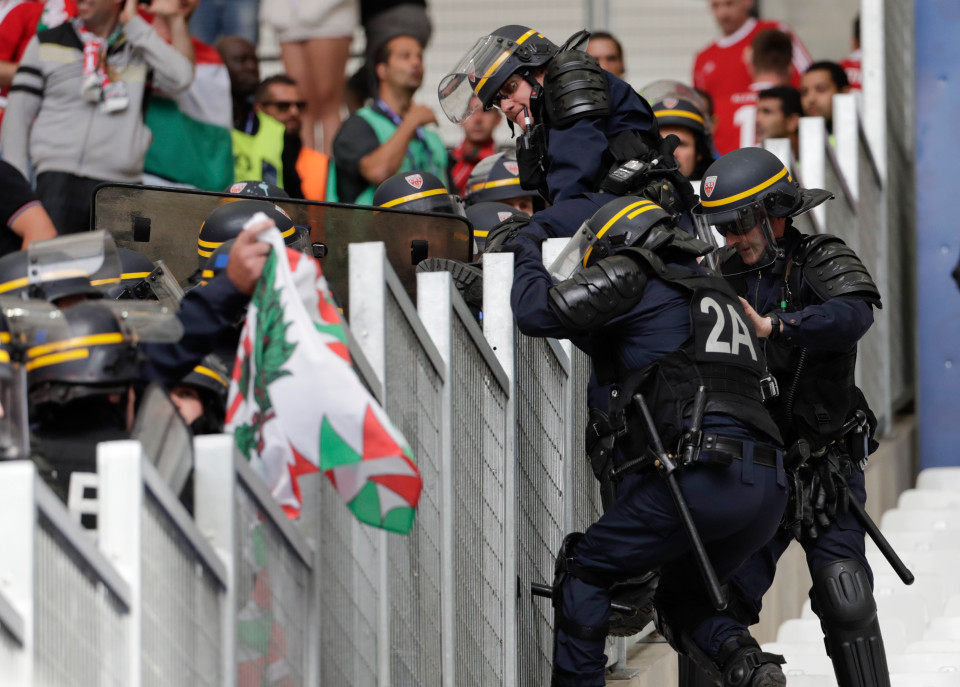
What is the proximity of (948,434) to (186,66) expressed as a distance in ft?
16.1

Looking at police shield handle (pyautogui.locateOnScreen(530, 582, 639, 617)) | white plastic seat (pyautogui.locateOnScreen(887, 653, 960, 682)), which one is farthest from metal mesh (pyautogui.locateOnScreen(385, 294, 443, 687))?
white plastic seat (pyautogui.locateOnScreen(887, 653, 960, 682))

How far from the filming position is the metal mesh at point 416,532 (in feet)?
12.8

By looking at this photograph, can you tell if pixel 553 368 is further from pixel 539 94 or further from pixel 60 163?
pixel 60 163

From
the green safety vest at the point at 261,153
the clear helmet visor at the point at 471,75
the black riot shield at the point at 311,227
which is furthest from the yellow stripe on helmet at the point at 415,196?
the green safety vest at the point at 261,153

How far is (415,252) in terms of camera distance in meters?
5.33

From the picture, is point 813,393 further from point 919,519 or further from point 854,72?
point 854,72

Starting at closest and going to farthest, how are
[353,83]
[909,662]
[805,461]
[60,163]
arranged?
[805,461]
[909,662]
[60,163]
[353,83]

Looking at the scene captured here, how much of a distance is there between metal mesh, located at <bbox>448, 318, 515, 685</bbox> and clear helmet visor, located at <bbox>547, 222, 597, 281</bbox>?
1.06 ft

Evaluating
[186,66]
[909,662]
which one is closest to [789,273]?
[909,662]

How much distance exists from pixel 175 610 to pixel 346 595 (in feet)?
2.61

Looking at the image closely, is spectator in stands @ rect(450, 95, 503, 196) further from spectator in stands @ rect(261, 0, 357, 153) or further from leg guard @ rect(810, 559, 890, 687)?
leg guard @ rect(810, 559, 890, 687)

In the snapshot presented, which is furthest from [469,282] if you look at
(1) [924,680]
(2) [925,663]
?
(2) [925,663]

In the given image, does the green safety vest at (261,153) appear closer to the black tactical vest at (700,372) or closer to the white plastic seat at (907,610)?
the white plastic seat at (907,610)

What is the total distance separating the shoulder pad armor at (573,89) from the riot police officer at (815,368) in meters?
0.40
